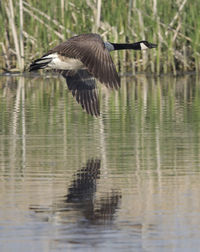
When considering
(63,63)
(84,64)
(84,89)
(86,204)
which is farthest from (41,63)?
(86,204)

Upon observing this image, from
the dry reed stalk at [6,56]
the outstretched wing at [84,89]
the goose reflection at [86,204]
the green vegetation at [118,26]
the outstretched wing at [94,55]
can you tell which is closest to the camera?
the goose reflection at [86,204]

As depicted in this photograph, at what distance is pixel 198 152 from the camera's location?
26.4 ft

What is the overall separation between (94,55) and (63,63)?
1.32 meters

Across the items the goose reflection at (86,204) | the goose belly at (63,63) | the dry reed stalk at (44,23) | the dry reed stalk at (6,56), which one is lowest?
the goose reflection at (86,204)

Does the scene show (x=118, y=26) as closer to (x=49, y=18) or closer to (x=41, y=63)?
(x=49, y=18)

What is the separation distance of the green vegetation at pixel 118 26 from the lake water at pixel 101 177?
5.54 meters

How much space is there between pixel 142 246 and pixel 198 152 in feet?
10.8

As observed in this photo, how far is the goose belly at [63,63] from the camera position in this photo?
980cm

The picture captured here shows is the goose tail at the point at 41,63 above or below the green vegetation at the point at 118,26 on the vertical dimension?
below

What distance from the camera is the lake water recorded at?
511 centimetres

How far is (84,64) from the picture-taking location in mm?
8586

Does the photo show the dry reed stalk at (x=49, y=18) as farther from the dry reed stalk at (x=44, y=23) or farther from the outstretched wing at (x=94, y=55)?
the outstretched wing at (x=94, y=55)

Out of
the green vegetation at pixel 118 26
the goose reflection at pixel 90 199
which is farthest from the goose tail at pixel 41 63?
the green vegetation at pixel 118 26

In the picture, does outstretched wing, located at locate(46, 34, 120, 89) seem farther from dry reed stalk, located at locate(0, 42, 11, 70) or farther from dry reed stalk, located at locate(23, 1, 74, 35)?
dry reed stalk, located at locate(0, 42, 11, 70)
